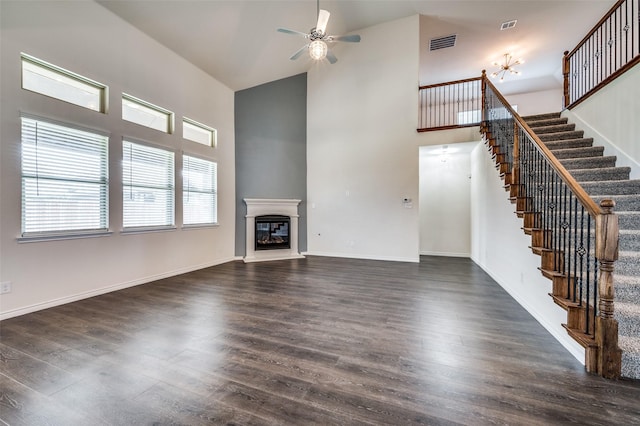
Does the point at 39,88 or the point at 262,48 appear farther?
the point at 262,48

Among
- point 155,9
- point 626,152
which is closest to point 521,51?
point 626,152

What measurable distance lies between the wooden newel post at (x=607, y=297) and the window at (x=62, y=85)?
5826mm

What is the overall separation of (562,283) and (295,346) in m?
2.50

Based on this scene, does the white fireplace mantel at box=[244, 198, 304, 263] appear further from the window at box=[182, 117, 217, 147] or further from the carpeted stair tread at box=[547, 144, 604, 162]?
the carpeted stair tread at box=[547, 144, 604, 162]

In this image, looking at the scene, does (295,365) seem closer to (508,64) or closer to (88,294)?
(88,294)

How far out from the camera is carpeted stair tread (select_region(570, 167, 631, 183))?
3318mm

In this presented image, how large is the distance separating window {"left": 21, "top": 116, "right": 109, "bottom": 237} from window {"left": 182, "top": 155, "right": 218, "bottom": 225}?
4.72 feet

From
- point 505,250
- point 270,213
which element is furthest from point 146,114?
point 505,250

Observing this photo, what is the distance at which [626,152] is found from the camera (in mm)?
3385

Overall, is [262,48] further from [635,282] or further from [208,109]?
[635,282]

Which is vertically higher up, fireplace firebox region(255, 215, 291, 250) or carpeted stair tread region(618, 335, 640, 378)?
fireplace firebox region(255, 215, 291, 250)

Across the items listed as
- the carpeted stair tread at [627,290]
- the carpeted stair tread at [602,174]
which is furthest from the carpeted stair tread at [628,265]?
the carpeted stair tread at [602,174]

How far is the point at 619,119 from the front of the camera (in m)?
3.46

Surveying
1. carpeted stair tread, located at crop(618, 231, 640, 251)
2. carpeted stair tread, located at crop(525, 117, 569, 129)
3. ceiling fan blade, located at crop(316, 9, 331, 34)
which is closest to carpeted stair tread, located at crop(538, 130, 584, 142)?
carpeted stair tread, located at crop(525, 117, 569, 129)
